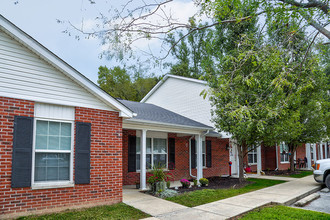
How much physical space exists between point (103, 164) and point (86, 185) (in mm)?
766

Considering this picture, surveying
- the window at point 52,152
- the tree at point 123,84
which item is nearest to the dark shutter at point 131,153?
the window at point 52,152

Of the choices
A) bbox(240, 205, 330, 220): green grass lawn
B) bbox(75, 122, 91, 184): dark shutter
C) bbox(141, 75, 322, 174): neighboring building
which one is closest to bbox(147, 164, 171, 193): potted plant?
bbox(75, 122, 91, 184): dark shutter

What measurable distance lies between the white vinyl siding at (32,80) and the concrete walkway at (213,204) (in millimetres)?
3592

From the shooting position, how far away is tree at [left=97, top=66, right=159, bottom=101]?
35.7 meters

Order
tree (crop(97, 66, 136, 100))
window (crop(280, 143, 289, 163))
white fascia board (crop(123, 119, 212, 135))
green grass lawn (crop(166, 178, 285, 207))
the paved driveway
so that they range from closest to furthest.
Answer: the paved driveway, green grass lawn (crop(166, 178, 285, 207)), white fascia board (crop(123, 119, 212, 135)), window (crop(280, 143, 289, 163)), tree (crop(97, 66, 136, 100))

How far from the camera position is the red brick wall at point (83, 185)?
617cm

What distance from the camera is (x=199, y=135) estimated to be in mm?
13352

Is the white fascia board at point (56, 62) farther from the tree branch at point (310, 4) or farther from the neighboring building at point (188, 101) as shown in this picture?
the neighboring building at point (188, 101)

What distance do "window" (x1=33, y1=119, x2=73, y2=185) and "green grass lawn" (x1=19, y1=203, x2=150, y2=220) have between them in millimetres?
848

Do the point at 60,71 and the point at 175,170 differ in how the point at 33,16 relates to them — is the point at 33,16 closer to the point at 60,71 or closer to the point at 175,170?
the point at 60,71

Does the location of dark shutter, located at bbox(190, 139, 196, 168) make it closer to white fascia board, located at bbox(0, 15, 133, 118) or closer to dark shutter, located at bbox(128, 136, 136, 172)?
dark shutter, located at bbox(128, 136, 136, 172)

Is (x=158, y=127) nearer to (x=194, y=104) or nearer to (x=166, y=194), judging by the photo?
(x=166, y=194)

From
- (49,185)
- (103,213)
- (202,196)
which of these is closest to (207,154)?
(202,196)

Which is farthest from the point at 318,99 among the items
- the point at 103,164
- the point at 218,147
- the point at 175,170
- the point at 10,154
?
the point at 10,154
